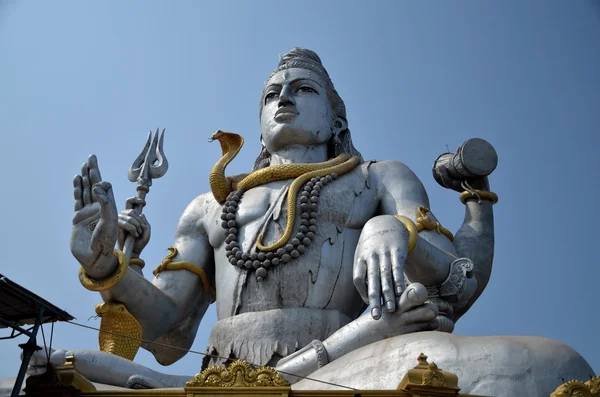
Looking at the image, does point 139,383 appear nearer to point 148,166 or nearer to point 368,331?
point 368,331

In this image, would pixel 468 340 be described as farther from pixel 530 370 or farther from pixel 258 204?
pixel 258 204

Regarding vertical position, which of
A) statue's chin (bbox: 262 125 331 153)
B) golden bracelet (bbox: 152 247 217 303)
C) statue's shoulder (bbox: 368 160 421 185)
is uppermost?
statue's chin (bbox: 262 125 331 153)

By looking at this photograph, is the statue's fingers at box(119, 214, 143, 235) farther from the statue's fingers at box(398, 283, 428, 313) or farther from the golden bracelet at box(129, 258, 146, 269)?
the statue's fingers at box(398, 283, 428, 313)

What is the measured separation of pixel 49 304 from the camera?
680 cm

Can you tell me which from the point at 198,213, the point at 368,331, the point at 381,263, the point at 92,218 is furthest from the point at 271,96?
the point at 368,331

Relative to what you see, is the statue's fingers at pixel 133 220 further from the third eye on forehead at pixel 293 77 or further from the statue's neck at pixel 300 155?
the third eye on forehead at pixel 293 77

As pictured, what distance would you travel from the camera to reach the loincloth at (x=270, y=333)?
8.82 m

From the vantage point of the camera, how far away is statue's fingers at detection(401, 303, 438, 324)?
8094mm

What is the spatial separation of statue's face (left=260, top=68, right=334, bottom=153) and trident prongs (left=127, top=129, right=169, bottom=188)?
96cm

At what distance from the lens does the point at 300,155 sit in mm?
10242

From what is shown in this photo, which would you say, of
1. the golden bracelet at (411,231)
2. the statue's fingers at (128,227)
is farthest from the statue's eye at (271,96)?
the golden bracelet at (411,231)

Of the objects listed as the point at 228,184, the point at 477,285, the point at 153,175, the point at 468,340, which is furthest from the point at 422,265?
the point at 153,175

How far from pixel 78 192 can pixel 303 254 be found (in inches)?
75.6

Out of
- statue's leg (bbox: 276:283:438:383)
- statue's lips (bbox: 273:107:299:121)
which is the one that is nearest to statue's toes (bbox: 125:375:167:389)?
statue's leg (bbox: 276:283:438:383)
